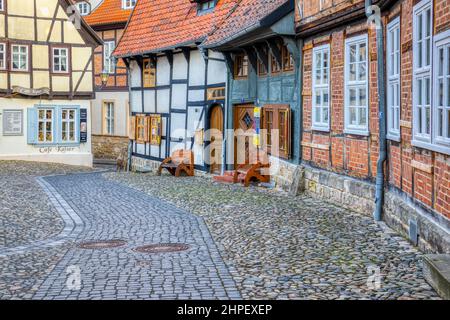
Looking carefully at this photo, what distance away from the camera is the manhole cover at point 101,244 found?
9784 millimetres

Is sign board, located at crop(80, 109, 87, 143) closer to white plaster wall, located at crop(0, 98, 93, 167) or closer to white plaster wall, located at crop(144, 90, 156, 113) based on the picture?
white plaster wall, located at crop(0, 98, 93, 167)

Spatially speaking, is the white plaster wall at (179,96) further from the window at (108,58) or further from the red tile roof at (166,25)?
the window at (108,58)

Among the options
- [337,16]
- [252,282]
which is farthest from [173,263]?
[337,16]

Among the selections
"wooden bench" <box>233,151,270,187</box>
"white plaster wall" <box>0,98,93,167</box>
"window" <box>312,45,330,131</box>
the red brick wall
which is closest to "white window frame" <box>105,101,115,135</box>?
"white plaster wall" <box>0,98,93,167</box>

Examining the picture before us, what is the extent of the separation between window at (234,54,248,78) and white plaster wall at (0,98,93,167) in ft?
41.9

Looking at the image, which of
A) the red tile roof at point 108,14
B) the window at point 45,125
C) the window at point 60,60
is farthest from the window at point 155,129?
the red tile roof at point 108,14

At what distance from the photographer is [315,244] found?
9.34 meters

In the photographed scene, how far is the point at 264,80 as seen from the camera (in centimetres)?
1828

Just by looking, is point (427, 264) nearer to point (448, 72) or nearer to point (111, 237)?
point (448, 72)

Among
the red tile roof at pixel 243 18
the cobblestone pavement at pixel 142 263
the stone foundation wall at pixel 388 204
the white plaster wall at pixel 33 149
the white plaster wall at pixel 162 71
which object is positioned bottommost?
the cobblestone pavement at pixel 142 263

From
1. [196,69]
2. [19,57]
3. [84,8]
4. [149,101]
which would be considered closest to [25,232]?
[196,69]

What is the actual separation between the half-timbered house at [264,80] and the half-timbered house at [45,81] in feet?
39.9

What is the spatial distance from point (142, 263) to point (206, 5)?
16231mm

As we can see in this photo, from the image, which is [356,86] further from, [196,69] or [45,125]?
[45,125]
